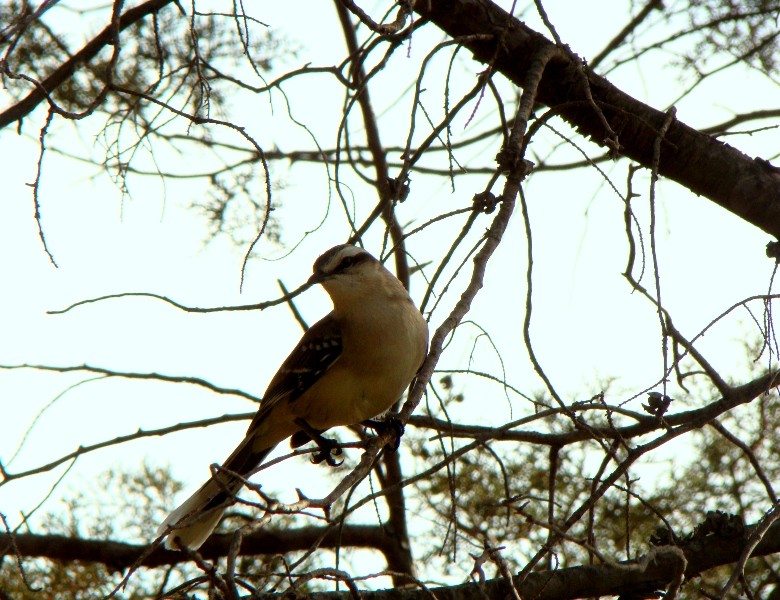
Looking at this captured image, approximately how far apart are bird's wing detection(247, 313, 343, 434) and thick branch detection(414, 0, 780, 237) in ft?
5.43

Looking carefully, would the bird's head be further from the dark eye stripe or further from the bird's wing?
the bird's wing

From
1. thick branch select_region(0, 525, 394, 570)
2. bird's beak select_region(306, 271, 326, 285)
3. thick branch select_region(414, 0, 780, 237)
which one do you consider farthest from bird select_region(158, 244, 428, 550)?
thick branch select_region(414, 0, 780, 237)

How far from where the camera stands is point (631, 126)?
11.6 feet

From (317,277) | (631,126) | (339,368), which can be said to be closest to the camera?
(631,126)

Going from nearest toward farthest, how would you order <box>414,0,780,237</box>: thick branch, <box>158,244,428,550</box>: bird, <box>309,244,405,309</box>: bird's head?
<box>414,0,780,237</box>: thick branch
<box>158,244,428,550</box>: bird
<box>309,244,405,309</box>: bird's head

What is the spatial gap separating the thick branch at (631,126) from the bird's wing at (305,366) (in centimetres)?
165

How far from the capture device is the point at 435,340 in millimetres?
2908

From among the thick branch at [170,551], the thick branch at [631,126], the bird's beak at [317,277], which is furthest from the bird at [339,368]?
the thick branch at [631,126]

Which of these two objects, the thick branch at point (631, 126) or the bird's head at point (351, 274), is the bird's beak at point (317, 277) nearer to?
the bird's head at point (351, 274)

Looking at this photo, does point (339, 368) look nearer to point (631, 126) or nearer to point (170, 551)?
point (170, 551)

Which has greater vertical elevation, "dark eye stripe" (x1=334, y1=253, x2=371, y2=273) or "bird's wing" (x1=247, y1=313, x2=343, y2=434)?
"dark eye stripe" (x1=334, y1=253, x2=371, y2=273)

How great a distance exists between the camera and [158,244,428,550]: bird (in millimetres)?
4168

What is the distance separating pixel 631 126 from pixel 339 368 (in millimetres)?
1769

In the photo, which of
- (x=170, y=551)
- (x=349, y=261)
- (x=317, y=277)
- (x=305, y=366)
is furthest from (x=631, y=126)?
(x=170, y=551)
